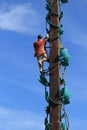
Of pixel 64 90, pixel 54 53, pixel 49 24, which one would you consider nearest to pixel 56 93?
pixel 64 90

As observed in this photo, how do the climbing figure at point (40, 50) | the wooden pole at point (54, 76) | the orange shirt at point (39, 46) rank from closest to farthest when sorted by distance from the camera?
the wooden pole at point (54, 76)
the climbing figure at point (40, 50)
the orange shirt at point (39, 46)

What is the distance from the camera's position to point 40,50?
1370 cm

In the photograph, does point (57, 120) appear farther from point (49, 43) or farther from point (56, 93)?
point (49, 43)

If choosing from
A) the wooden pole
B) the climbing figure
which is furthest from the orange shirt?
the wooden pole

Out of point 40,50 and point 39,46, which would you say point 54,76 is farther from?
point 39,46

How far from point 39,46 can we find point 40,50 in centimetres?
17

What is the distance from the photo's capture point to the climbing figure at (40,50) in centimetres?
1348

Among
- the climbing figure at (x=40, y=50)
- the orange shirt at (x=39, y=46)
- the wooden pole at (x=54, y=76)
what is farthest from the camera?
the orange shirt at (x=39, y=46)

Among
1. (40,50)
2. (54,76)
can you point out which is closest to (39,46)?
(40,50)

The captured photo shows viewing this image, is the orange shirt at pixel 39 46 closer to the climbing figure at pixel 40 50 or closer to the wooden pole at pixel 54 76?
the climbing figure at pixel 40 50

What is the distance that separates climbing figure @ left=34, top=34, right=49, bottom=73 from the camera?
13.5 meters

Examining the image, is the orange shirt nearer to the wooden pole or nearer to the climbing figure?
the climbing figure

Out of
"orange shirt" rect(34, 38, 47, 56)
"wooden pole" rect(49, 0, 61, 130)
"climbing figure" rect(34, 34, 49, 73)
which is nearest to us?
"wooden pole" rect(49, 0, 61, 130)

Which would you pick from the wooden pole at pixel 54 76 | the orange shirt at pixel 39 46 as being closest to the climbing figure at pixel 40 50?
the orange shirt at pixel 39 46
